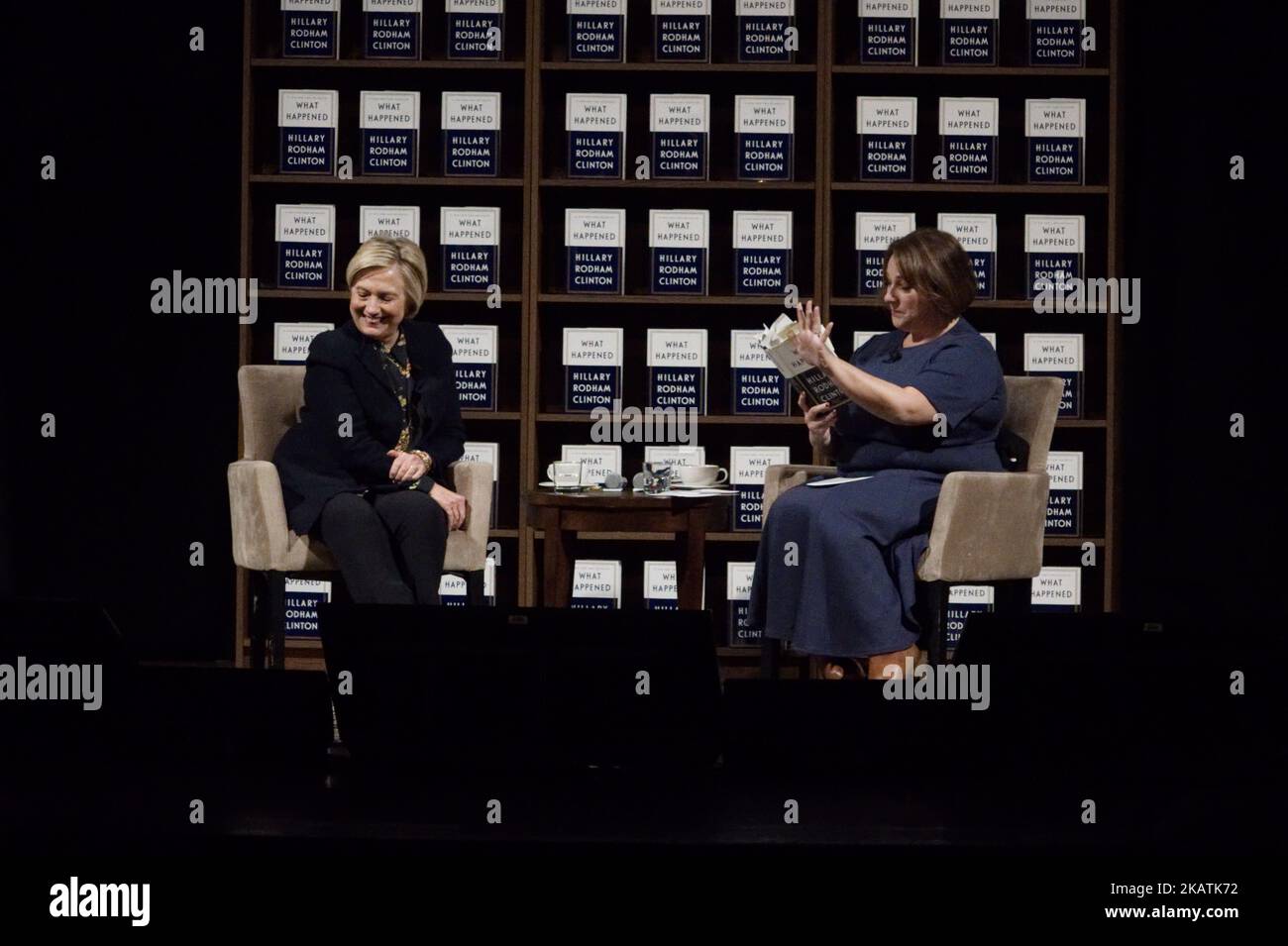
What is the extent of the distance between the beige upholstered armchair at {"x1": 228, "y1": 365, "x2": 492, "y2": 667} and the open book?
794 mm

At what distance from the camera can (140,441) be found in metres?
4.77

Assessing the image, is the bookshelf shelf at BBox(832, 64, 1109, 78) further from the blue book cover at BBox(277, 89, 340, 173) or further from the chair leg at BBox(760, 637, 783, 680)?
the chair leg at BBox(760, 637, 783, 680)

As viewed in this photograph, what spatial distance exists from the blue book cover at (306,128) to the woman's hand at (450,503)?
1461 mm

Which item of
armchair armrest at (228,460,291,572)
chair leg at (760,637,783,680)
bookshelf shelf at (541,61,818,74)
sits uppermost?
bookshelf shelf at (541,61,818,74)

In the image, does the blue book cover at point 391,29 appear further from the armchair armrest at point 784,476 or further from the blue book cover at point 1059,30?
the blue book cover at point 1059,30

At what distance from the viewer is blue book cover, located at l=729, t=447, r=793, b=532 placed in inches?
177

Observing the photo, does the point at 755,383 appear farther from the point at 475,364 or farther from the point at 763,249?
the point at 475,364

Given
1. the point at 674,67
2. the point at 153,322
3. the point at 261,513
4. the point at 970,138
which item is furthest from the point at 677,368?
the point at 153,322

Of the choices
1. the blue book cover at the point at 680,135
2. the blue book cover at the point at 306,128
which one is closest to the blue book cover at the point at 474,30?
the blue book cover at the point at 306,128

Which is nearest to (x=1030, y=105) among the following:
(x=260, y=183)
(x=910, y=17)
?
(x=910, y=17)

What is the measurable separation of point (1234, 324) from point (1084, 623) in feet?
9.41

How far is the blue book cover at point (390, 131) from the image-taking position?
4504mm

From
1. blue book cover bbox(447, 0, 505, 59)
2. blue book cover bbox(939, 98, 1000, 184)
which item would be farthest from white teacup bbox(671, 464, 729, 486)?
blue book cover bbox(447, 0, 505, 59)

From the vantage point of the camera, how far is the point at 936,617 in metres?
3.33
